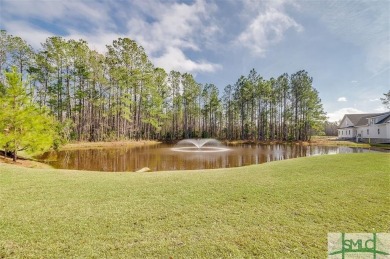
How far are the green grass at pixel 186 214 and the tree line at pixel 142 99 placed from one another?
20512mm

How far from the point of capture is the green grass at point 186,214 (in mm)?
3014

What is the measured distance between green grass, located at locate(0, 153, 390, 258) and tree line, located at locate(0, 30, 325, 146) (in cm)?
2051

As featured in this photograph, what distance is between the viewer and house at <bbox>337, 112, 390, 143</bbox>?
1216 inches

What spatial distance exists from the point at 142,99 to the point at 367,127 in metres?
41.8

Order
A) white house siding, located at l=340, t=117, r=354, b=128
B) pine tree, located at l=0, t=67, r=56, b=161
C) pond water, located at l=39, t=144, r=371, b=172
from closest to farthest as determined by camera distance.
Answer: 1. pine tree, located at l=0, t=67, r=56, b=161
2. pond water, located at l=39, t=144, r=371, b=172
3. white house siding, located at l=340, t=117, r=354, b=128

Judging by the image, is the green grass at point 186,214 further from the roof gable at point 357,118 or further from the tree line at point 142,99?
the roof gable at point 357,118

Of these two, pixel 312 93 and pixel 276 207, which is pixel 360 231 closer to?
pixel 276 207

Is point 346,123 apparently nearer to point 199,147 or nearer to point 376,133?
point 376,133

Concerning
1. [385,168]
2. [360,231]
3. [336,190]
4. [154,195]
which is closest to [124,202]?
[154,195]

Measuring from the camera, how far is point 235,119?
51750mm

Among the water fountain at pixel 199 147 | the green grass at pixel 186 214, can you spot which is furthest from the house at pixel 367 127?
the green grass at pixel 186 214

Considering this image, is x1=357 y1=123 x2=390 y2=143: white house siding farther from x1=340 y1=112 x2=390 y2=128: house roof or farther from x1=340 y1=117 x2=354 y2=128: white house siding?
x1=340 y1=117 x2=354 y2=128: white house siding

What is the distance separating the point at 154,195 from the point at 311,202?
12.9 ft
